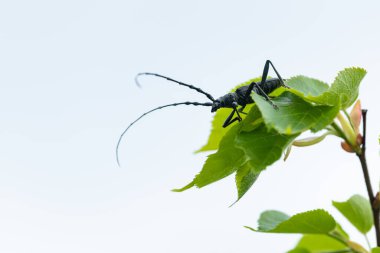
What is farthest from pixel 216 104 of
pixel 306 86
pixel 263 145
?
pixel 263 145

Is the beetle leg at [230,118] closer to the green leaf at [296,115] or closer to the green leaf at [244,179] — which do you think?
the green leaf at [244,179]

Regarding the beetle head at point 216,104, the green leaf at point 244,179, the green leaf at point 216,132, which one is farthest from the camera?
the beetle head at point 216,104

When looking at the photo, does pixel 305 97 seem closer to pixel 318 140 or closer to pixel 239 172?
pixel 318 140

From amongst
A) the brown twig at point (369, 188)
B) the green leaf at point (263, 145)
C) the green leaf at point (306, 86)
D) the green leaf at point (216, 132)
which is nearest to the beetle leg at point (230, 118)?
the green leaf at point (216, 132)

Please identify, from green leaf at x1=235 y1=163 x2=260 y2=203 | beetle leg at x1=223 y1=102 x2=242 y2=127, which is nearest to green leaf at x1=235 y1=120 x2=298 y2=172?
green leaf at x1=235 y1=163 x2=260 y2=203

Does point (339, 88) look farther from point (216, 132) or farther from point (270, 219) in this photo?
point (216, 132)

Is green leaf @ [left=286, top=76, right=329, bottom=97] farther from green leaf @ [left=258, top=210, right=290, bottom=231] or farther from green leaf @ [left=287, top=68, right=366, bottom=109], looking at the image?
green leaf @ [left=258, top=210, right=290, bottom=231]

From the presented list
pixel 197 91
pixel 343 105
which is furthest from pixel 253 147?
pixel 197 91
